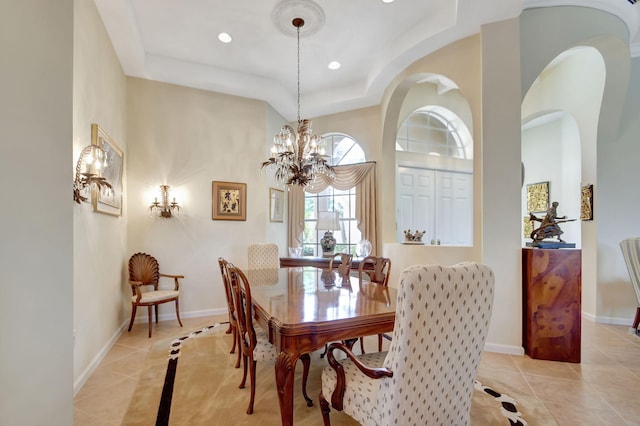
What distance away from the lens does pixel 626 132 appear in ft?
13.1

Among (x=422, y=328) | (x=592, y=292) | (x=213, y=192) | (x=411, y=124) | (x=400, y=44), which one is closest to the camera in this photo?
(x=422, y=328)

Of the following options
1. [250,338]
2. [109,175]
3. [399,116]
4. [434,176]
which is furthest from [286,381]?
[434,176]

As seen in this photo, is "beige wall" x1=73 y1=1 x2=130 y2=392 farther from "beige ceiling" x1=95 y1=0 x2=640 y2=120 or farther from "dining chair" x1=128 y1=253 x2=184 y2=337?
"beige ceiling" x1=95 y1=0 x2=640 y2=120

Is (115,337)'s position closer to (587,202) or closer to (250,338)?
(250,338)

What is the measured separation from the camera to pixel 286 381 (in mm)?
1570

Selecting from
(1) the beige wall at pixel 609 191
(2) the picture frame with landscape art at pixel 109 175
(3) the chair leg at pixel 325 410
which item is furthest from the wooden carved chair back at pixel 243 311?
(1) the beige wall at pixel 609 191

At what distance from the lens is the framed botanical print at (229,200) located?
454cm

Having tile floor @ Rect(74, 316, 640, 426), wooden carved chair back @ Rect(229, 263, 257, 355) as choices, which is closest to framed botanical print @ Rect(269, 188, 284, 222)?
tile floor @ Rect(74, 316, 640, 426)

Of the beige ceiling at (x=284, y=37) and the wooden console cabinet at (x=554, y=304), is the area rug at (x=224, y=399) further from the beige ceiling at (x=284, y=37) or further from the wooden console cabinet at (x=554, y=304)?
the beige ceiling at (x=284, y=37)

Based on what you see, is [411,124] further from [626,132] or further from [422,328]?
[422,328]

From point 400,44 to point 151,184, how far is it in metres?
3.85

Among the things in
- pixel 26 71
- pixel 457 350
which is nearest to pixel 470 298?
pixel 457 350

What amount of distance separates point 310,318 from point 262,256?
2.65 meters

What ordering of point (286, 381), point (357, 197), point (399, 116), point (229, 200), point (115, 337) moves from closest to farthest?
point (286, 381), point (115, 337), point (229, 200), point (399, 116), point (357, 197)
